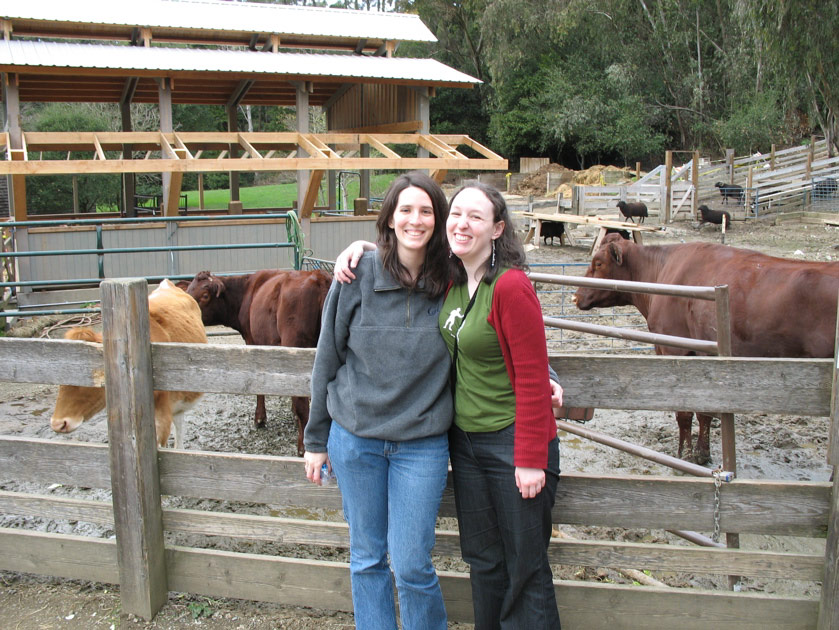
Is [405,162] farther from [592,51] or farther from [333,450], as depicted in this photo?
[592,51]

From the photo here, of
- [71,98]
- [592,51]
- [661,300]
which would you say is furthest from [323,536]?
[592,51]

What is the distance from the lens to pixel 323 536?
302 centimetres

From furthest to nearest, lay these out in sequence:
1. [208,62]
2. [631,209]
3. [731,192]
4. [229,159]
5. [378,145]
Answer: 1. [731,192]
2. [631,209]
3. [208,62]
4. [378,145]
5. [229,159]

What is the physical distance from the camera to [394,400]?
2.36m

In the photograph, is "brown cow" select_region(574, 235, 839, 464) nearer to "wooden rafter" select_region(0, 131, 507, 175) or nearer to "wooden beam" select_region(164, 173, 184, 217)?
"wooden rafter" select_region(0, 131, 507, 175)

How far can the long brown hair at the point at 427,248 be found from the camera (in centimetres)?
241

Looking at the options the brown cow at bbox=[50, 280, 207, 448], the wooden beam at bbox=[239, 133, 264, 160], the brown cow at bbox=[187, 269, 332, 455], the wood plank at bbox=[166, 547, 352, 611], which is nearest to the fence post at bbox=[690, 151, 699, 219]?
the wooden beam at bbox=[239, 133, 264, 160]

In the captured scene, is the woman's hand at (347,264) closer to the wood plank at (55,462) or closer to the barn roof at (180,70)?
the wood plank at (55,462)

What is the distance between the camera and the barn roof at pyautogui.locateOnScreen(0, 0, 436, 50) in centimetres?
1520

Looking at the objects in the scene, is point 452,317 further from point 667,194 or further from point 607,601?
point 667,194

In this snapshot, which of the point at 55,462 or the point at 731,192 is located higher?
the point at 731,192

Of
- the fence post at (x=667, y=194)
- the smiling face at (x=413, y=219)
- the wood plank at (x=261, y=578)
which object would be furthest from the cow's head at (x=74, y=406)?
the fence post at (x=667, y=194)

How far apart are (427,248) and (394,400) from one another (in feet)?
1.72

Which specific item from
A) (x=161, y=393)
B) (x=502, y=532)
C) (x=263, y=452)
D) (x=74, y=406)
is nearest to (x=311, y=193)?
(x=263, y=452)
